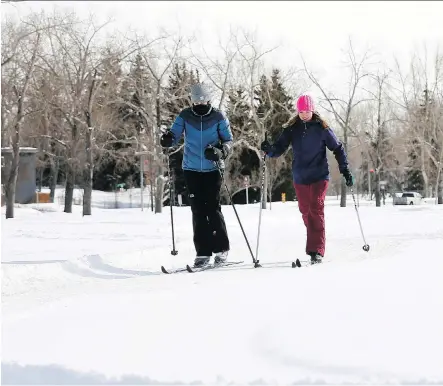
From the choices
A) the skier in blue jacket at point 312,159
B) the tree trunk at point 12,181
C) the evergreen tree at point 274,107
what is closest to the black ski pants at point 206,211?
the skier in blue jacket at point 312,159

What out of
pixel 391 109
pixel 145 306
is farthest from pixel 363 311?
pixel 391 109

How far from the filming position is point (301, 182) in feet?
21.0

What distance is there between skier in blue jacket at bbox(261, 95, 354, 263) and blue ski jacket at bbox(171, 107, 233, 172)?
53 centimetres

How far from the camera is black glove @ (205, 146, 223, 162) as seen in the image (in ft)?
19.8

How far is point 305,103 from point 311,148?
1.62 ft

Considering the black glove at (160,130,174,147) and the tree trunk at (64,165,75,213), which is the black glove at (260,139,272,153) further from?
the tree trunk at (64,165,75,213)

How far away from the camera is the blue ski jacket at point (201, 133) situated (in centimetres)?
629

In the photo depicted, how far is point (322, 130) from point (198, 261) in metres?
1.99

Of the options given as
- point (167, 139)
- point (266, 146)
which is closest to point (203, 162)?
point (167, 139)

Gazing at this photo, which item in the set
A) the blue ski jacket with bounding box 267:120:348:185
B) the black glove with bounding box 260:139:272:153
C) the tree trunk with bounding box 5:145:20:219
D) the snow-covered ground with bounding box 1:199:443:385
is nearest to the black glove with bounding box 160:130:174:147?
the black glove with bounding box 260:139:272:153

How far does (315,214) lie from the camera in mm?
6352

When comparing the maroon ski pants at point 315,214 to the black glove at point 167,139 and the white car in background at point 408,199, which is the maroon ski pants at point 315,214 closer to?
the black glove at point 167,139

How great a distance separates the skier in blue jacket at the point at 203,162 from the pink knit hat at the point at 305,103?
0.81m

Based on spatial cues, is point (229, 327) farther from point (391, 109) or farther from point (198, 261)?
point (391, 109)
